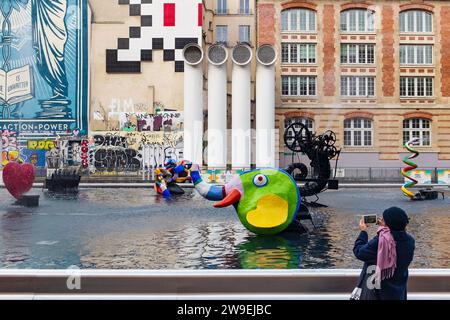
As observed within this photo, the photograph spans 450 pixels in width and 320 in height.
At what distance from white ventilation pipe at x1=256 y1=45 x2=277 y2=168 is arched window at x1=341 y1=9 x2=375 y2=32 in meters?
7.16

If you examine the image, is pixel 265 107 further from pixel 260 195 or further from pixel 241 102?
pixel 260 195

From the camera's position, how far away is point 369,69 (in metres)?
42.3

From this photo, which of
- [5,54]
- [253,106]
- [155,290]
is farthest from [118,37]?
[155,290]

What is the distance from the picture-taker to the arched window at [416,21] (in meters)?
42.8

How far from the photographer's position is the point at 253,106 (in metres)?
43.7

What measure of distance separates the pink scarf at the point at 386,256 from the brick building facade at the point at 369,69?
119ft

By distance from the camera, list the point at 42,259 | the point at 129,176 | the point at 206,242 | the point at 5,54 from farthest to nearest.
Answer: the point at 5,54
the point at 129,176
the point at 206,242
the point at 42,259

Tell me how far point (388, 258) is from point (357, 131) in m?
38.2

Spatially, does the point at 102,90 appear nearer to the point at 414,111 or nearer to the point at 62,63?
the point at 62,63

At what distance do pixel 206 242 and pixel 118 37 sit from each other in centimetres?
3400

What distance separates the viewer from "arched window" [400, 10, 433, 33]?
42.8m

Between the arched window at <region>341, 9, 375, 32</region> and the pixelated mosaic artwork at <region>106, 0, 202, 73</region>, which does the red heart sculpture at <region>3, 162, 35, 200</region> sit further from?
the arched window at <region>341, 9, 375, 32</region>

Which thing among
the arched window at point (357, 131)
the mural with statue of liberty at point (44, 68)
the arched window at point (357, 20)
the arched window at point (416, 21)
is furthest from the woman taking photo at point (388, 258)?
the arched window at point (416, 21)

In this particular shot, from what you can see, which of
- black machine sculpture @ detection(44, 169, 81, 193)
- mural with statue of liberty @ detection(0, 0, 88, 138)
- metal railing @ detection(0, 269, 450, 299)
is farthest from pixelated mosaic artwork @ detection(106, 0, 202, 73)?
metal railing @ detection(0, 269, 450, 299)
